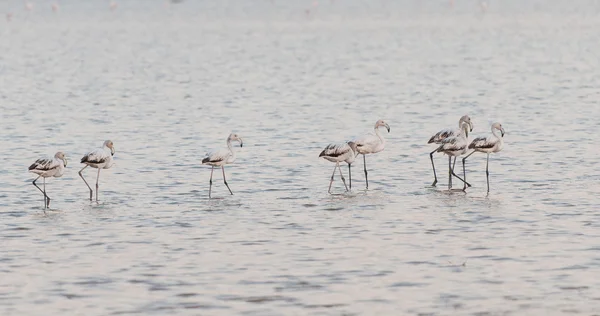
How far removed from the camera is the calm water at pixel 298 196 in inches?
607

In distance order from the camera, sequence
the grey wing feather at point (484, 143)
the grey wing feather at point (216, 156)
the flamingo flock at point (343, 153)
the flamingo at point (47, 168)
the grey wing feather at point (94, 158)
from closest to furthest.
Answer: the flamingo at point (47, 168) → the flamingo flock at point (343, 153) → the grey wing feather at point (94, 158) → the grey wing feather at point (216, 156) → the grey wing feather at point (484, 143)

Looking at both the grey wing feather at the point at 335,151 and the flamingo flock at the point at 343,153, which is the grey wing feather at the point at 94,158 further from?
the grey wing feather at the point at 335,151

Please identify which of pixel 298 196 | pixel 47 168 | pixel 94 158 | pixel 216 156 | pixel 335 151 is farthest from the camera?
pixel 335 151

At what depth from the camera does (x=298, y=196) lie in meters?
23.1

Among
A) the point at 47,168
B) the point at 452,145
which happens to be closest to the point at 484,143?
the point at 452,145

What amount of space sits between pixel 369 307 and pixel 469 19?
85.5m

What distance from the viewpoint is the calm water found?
15430mm

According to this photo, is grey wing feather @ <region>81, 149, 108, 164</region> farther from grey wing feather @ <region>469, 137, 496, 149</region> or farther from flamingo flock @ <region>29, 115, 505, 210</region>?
grey wing feather @ <region>469, 137, 496, 149</region>

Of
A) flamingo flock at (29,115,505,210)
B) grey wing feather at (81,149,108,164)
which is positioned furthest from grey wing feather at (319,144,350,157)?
grey wing feather at (81,149,108,164)

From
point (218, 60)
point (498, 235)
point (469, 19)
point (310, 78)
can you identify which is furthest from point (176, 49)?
point (498, 235)

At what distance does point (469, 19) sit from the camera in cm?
9838

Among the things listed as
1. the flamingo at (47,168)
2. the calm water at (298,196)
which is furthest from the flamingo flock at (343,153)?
the calm water at (298,196)

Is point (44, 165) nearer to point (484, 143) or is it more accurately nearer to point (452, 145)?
point (452, 145)

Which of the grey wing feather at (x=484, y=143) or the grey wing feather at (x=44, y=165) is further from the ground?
the grey wing feather at (x=484, y=143)
